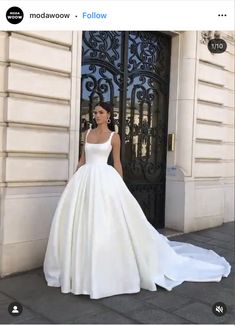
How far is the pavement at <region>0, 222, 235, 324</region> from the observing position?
357 centimetres

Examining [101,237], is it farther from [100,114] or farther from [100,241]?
[100,114]

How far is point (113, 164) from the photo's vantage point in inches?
208

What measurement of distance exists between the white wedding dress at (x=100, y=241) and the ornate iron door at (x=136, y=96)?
2.09m

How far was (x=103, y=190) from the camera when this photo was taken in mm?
4207

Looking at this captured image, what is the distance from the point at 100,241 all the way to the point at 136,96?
3688mm

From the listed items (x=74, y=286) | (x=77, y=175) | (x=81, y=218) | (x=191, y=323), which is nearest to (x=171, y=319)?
(x=191, y=323)

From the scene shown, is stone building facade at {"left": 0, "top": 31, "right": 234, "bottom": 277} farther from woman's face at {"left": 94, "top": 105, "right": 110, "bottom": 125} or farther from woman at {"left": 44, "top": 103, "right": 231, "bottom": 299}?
woman's face at {"left": 94, "top": 105, "right": 110, "bottom": 125}

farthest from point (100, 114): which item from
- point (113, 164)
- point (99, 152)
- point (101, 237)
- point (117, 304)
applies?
point (117, 304)

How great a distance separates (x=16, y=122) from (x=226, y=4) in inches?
118

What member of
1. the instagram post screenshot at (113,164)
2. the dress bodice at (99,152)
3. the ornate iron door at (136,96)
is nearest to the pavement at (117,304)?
the instagram post screenshot at (113,164)

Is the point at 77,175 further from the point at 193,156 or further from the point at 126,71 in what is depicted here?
the point at 193,156

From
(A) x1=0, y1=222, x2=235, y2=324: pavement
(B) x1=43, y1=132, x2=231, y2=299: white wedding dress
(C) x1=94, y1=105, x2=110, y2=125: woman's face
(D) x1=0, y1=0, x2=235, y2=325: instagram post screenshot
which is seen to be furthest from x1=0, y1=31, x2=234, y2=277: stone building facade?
(C) x1=94, y1=105, x2=110, y2=125: woman's face

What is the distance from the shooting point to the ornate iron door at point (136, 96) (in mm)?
6320

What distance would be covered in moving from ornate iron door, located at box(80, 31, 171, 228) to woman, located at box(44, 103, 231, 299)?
6.22ft
